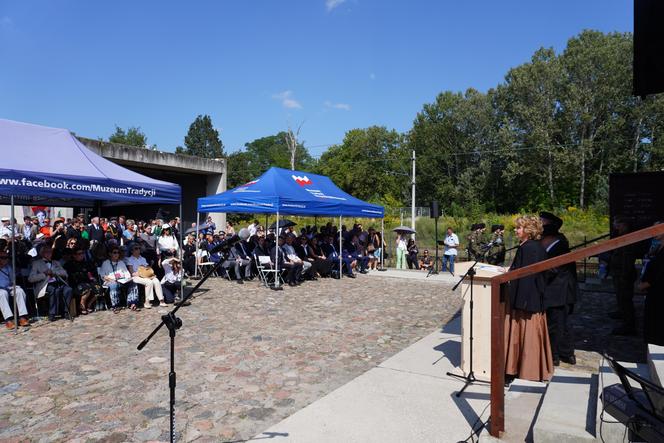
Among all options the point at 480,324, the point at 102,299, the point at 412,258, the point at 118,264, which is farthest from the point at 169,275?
the point at 412,258

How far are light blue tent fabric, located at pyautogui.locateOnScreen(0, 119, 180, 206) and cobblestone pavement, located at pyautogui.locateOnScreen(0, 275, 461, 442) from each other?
86.7 inches

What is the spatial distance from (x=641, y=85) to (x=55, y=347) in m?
8.28

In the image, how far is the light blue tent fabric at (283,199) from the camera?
12023 mm

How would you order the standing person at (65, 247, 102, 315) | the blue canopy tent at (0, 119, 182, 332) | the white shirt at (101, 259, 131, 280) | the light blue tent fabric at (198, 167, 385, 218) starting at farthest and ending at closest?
the light blue tent fabric at (198, 167, 385, 218)
the white shirt at (101, 259, 131, 280)
the standing person at (65, 247, 102, 315)
the blue canopy tent at (0, 119, 182, 332)

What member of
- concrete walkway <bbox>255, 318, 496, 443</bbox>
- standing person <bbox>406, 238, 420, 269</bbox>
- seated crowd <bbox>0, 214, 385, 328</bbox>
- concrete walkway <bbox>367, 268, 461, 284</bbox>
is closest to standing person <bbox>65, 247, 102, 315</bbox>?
seated crowd <bbox>0, 214, 385, 328</bbox>

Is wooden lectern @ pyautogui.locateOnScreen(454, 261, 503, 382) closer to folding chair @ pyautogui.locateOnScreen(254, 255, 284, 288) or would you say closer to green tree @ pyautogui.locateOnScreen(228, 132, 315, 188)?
folding chair @ pyautogui.locateOnScreen(254, 255, 284, 288)

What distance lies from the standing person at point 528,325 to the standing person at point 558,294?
58cm

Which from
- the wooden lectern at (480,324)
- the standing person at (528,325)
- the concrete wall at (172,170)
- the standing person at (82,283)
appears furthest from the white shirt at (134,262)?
the concrete wall at (172,170)

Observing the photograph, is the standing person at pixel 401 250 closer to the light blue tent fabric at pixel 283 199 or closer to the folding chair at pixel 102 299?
the light blue tent fabric at pixel 283 199

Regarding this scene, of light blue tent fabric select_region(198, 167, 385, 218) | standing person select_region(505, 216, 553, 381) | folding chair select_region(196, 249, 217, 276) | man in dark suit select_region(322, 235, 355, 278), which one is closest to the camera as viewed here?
standing person select_region(505, 216, 553, 381)

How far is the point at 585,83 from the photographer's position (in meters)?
41.7

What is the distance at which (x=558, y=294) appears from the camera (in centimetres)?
533

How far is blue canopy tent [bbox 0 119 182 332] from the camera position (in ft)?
24.6

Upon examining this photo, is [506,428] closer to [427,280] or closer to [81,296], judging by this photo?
[81,296]
